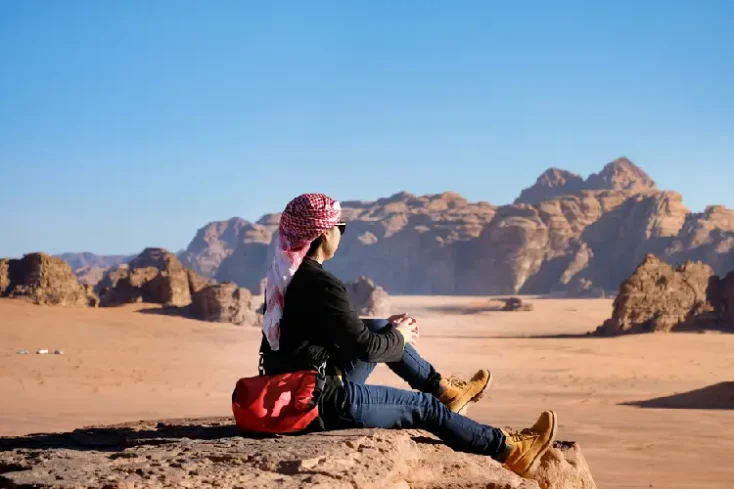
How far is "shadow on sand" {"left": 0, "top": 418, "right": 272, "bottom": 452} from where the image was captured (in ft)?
13.1

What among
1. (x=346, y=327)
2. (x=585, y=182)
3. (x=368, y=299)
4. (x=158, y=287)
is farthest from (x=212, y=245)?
(x=346, y=327)

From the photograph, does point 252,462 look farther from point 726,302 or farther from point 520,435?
point 726,302

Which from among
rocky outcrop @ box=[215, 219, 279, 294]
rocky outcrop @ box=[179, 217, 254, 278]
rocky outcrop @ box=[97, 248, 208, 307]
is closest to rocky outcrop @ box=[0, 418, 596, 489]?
rocky outcrop @ box=[97, 248, 208, 307]

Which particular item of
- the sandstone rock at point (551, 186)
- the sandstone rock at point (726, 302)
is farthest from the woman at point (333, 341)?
the sandstone rock at point (551, 186)

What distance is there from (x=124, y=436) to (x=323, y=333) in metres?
1.34

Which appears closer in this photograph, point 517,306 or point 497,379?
point 497,379

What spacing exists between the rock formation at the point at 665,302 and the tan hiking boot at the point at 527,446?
17715 millimetres

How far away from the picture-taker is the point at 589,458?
7652 mm

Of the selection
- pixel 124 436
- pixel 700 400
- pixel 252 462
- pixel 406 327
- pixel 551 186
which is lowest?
pixel 700 400

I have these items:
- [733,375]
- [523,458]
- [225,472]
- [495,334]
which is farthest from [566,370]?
[225,472]

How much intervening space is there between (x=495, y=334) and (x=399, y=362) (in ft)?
74.7

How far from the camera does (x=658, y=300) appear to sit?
21.6 m

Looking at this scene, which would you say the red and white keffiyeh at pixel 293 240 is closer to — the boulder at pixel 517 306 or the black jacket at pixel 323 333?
the black jacket at pixel 323 333

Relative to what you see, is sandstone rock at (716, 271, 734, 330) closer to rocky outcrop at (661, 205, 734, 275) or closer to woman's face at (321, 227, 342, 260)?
woman's face at (321, 227, 342, 260)
